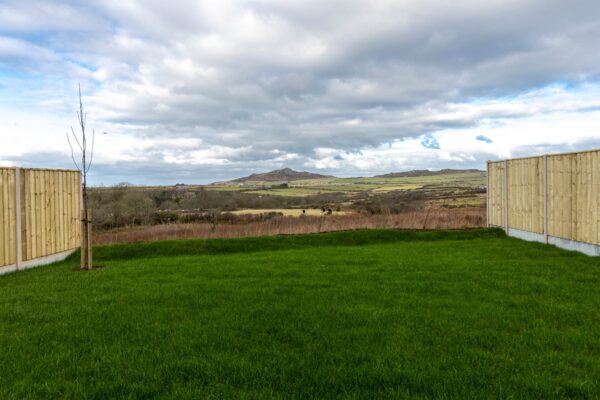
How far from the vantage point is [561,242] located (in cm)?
1195

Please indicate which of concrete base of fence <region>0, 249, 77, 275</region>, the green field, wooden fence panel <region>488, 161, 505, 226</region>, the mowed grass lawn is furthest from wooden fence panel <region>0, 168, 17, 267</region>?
the green field

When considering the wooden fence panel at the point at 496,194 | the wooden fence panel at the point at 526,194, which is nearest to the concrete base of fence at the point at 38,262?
the wooden fence panel at the point at 526,194

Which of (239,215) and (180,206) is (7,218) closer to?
(239,215)

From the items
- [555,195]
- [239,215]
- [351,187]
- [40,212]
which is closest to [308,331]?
[40,212]

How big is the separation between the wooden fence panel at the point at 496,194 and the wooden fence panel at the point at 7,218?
50.8ft

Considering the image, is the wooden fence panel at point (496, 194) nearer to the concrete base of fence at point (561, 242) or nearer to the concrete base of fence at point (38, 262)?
the concrete base of fence at point (561, 242)

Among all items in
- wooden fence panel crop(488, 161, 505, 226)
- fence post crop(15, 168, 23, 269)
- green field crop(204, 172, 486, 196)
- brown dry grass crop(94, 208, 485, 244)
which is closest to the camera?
fence post crop(15, 168, 23, 269)

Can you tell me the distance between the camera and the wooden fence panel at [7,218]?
33.0ft

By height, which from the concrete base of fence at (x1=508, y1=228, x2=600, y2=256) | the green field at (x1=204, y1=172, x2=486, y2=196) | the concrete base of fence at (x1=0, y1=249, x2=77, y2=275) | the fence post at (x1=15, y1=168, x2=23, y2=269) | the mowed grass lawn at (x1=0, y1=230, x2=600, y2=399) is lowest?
the concrete base of fence at (x1=0, y1=249, x2=77, y2=275)

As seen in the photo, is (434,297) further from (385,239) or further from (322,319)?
(385,239)

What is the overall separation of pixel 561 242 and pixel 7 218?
14.6 m

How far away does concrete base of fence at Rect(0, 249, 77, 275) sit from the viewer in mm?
10133

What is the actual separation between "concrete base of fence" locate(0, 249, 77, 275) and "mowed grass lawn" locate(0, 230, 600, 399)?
0.78m

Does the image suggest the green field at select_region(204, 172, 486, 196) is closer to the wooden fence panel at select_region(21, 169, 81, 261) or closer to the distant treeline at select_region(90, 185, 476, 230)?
the distant treeline at select_region(90, 185, 476, 230)
